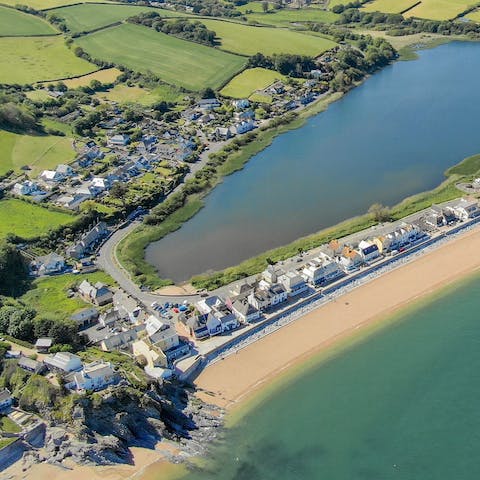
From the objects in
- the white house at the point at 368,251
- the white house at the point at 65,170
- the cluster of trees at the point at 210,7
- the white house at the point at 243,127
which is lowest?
the white house at the point at 368,251

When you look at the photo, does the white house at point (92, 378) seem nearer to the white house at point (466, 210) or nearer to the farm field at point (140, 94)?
the white house at point (466, 210)

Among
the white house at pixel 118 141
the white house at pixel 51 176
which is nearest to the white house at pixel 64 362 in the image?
the white house at pixel 51 176

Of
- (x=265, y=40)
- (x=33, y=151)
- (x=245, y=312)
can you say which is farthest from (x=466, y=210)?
(x=265, y=40)

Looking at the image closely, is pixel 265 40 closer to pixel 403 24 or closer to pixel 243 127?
pixel 403 24

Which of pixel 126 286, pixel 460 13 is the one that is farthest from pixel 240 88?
pixel 460 13

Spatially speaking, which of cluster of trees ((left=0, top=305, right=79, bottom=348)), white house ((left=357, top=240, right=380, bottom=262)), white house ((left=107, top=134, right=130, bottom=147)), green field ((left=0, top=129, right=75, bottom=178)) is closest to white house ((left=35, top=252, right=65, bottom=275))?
cluster of trees ((left=0, top=305, right=79, bottom=348))

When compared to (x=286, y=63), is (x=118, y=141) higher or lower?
lower

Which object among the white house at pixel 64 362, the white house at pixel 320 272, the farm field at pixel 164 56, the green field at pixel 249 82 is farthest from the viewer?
the farm field at pixel 164 56
